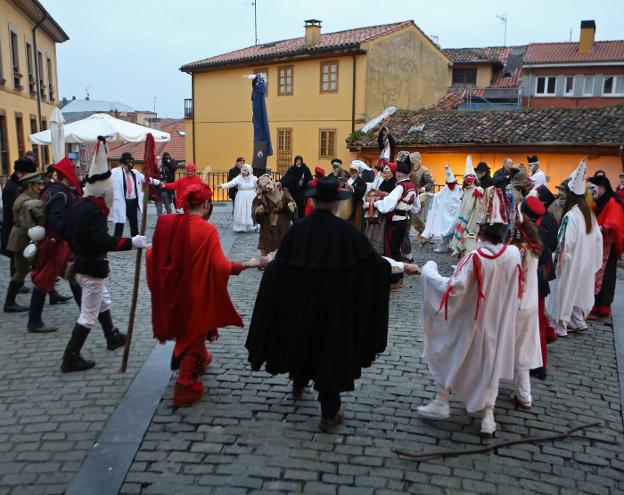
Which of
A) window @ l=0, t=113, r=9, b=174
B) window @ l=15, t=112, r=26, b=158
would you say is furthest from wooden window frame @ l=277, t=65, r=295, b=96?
window @ l=0, t=113, r=9, b=174

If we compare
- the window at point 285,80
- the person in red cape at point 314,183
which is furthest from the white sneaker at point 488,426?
the window at point 285,80

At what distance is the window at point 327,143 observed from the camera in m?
27.8

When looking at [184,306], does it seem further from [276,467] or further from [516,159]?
[516,159]

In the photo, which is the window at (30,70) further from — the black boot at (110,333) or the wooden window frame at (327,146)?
the black boot at (110,333)

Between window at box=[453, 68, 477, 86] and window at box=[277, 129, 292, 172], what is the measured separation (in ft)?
56.2

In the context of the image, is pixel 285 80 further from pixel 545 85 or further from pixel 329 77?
pixel 545 85

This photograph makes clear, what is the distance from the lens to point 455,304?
14.0ft

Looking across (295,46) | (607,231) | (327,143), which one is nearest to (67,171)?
(607,231)

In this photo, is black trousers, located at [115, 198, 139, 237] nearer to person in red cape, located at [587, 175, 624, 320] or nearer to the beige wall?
person in red cape, located at [587, 175, 624, 320]

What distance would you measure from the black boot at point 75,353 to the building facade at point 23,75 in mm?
18745

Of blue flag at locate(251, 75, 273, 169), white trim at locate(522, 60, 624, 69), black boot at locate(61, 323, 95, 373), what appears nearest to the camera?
black boot at locate(61, 323, 95, 373)

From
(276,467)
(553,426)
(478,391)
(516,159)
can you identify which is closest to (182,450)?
(276,467)

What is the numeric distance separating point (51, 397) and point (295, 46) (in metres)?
28.0

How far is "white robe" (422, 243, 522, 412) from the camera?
4.17 metres
